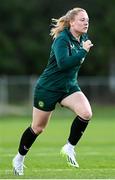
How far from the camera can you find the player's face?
438 inches

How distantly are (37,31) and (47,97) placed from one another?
36321mm

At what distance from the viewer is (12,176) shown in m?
10.6

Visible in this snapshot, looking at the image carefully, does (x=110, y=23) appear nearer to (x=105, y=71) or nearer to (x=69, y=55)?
(x=105, y=71)

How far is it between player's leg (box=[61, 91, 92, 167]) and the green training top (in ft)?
0.52

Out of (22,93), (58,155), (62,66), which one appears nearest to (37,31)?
(22,93)

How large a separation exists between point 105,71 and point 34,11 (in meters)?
5.80

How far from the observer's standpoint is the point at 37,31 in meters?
47.3

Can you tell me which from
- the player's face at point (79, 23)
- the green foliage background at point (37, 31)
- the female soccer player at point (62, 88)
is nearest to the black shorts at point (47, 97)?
the female soccer player at point (62, 88)

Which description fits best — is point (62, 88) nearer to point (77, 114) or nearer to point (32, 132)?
point (77, 114)

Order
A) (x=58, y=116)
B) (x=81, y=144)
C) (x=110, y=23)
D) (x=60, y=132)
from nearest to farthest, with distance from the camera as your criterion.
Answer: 1. (x=81, y=144)
2. (x=60, y=132)
3. (x=58, y=116)
4. (x=110, y=23)

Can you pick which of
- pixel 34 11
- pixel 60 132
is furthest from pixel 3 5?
pixel 60 132

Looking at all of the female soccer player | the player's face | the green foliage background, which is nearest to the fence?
the green foliage background

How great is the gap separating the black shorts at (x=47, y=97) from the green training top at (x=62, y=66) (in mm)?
54

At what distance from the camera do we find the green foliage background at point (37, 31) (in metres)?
47.0
